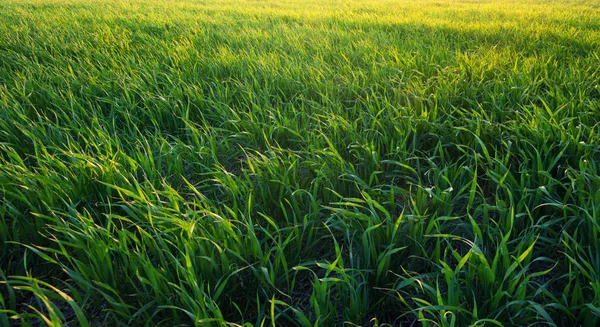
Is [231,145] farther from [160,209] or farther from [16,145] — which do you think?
[16,145]

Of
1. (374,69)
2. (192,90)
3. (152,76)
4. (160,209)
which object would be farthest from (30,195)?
(374,69)

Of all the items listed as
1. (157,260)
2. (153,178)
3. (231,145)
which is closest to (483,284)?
(157,260)

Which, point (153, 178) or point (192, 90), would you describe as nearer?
point (153, 178)

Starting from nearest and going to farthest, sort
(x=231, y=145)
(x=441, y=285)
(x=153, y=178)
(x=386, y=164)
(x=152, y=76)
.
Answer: (x=441, y=285) → (x=153, y=178) → (x=386, y=164) → (x=231, y=145) → (x=152, y=76)

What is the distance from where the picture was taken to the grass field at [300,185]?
39.2 inches

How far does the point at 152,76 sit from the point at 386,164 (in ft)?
6.23

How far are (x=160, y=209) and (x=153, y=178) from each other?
35 cm

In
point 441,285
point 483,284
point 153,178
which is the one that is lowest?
point 441,285

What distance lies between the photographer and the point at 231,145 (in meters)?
1.97

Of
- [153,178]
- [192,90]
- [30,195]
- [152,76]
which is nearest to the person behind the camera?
[30,195]

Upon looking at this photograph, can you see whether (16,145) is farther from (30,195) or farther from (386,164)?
(386,164)

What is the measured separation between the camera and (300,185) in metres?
1.53

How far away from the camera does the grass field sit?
100 centimetres

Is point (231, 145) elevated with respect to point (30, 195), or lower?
lower
